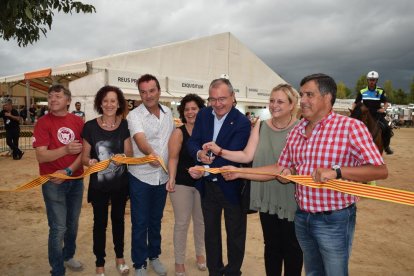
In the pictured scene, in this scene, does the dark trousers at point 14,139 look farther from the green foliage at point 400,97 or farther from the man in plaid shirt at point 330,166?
the green foliage at point 400,97

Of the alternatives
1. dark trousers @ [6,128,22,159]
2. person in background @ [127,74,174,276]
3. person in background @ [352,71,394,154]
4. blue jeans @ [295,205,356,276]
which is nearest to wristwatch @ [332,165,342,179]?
blue jeans @ [295,205,356,276]

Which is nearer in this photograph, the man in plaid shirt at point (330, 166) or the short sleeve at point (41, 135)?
the man in plaid shirt at point (330, 166)

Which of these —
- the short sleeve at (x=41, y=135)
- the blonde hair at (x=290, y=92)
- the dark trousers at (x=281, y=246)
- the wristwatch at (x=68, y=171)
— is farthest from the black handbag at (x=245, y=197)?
the short sleeve at (x=41, y=135)

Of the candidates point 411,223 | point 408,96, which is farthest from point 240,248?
point 408,96

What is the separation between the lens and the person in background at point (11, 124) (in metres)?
12.1

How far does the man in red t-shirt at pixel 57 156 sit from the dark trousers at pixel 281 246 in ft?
7.05

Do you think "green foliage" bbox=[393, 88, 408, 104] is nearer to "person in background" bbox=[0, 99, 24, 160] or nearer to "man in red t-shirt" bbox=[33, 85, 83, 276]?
"person in background" bbox=[0, 99, 24, 160]

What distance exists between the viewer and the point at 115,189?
365 cm

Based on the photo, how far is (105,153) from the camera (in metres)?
3.61

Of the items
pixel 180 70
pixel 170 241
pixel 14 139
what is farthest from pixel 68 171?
pixel 180 70

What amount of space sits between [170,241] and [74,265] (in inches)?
56.4

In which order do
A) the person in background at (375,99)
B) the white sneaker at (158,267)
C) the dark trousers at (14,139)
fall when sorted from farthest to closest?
the dark trousers at (14,139), the person in background at (375,99), the white sneaker at (158,267)

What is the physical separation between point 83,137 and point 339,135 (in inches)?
106

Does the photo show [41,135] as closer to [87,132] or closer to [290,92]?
[87,132]
